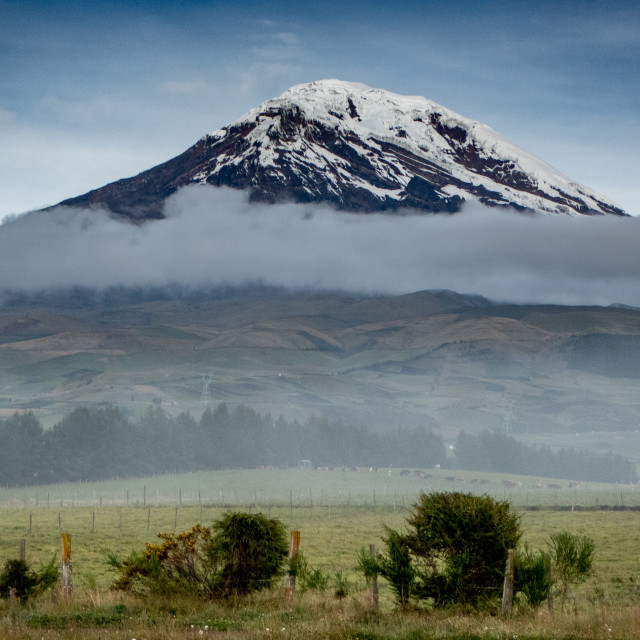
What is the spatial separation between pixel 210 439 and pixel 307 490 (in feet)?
148

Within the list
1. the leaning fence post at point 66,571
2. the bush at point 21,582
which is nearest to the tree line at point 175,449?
the bush at point 21,582

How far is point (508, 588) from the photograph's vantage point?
1905 cm

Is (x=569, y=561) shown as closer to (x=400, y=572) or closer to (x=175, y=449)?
(x=400, y=572)

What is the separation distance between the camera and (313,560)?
42281 mm

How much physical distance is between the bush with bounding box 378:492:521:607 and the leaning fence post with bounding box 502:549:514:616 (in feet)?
1.83

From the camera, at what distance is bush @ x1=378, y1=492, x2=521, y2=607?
19.9 meters

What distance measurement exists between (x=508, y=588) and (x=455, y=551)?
1657 mm

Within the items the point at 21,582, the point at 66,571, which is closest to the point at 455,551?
the point at 66,571

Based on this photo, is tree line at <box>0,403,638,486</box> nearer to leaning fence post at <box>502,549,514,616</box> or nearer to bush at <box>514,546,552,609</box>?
bush at <box>514,546,552,609</box>

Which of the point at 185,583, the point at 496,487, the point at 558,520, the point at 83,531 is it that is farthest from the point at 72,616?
the point at 496,487

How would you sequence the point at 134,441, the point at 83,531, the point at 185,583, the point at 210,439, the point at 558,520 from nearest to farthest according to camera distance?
the point at 185,583, the point at 83,531, the point at 558,520, the point at 134,441, the point at 210,439

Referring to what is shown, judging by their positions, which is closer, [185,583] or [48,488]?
[185,583]

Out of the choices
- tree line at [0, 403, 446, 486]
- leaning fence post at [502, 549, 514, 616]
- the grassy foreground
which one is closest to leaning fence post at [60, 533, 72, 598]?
the grassy foreground

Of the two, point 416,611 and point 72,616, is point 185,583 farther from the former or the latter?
point 416,611
